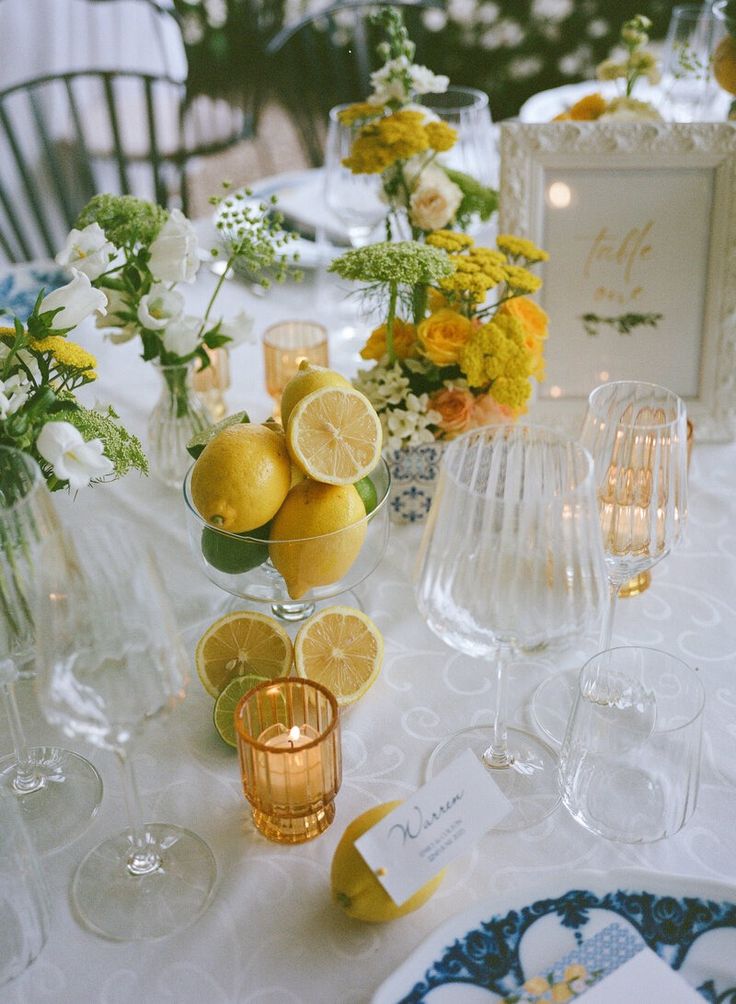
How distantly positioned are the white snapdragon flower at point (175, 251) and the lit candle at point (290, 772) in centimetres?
53

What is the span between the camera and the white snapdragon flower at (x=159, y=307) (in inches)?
42.8

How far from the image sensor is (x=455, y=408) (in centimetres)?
112

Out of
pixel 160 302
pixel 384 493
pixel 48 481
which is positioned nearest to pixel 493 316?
pixel 384 493

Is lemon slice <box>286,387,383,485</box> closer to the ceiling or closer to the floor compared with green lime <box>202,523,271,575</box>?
closer to the ceiling

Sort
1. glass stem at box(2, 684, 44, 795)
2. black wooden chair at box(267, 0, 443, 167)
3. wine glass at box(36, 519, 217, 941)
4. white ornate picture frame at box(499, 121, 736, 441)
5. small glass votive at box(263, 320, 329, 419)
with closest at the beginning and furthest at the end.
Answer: wine glass at box(36, 519, 217, 941)
glass stem at box(2, 684, 44, 795)
white ornate picture frame at box(499, 121, 736, 441)
small glass votive at box(263, 320, 329, 419)
black wooden chair at box(267, 0, 443, 167)

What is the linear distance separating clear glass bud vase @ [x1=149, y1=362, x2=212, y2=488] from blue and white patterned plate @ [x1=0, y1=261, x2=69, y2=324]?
383 mm

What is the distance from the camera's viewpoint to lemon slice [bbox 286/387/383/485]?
2.92 feet

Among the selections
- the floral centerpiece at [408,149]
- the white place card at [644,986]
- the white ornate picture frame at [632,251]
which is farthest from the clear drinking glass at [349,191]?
the white place card at [644,986]

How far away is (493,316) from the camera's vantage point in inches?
43.4

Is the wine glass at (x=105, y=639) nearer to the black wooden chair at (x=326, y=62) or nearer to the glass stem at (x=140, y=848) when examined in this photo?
the glass stem at (x=140, y=848)

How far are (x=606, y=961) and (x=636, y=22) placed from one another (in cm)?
127

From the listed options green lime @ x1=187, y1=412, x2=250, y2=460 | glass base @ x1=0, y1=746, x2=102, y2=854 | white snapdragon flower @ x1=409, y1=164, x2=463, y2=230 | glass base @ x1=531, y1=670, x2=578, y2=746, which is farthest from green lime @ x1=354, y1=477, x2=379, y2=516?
white snapdragon flower @ x1=409, y1=164, x2=463, y2=230

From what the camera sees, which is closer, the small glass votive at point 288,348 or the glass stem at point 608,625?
the glass stem at point 608,625

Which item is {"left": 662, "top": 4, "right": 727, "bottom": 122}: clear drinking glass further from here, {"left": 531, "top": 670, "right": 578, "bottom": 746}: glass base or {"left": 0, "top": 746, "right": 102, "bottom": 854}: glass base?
{"left": 0, "top": 746, "right": 102, "bottom": 854}: glass base
